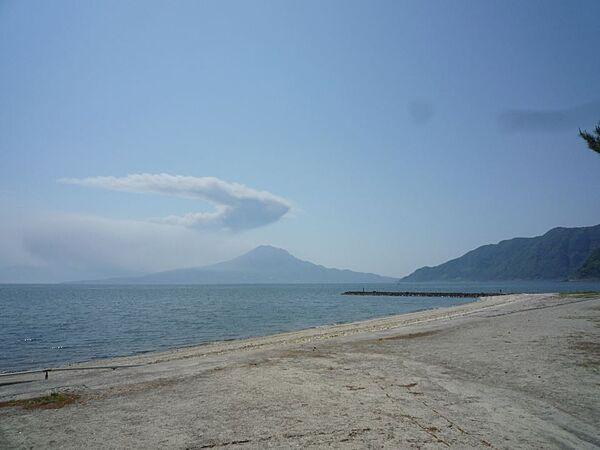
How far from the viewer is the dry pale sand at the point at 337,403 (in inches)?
273

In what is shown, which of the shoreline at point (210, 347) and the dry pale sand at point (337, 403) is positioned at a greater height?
the dry pale sand at point (337, 403)

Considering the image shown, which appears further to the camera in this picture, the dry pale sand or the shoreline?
the shoreline

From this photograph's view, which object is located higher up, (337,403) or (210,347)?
(337,403)

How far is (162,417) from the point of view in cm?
831

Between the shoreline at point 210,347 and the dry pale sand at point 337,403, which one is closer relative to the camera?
the dry pale sand at point 337,403

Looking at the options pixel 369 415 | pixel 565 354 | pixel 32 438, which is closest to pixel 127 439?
pixel 32 438

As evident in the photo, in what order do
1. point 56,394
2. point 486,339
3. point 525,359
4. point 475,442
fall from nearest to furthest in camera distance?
point 475,442
point 56,394
point 525,359
point 486,339

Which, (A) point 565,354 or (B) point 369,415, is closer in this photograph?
(B) point 369,415

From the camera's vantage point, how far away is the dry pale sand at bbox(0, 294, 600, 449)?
22.8ft

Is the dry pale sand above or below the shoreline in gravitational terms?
above

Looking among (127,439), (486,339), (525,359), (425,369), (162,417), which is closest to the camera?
(127,439)

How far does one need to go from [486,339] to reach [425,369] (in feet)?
24.9

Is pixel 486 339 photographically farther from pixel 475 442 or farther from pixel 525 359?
pixel 475 442

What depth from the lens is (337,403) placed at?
879cm
